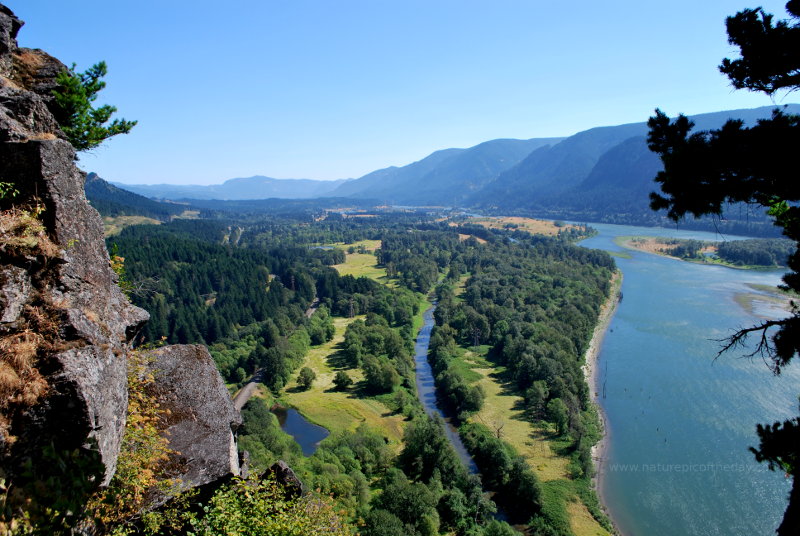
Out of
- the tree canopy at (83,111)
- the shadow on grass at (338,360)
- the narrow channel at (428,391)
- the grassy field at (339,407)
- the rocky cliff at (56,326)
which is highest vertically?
the tree canopy at (83,111)

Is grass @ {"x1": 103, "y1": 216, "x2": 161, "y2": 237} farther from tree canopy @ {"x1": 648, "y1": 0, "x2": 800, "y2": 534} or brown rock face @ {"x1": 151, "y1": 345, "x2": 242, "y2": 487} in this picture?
tree canopy @ {"x1": 648, "y1": 0, "x2": 800, "y2": 534}

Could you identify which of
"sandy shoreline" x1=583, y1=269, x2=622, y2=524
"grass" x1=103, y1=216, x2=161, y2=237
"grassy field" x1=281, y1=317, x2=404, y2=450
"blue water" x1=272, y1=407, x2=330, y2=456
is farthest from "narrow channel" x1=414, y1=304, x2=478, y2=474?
"grass" x1=103, y1=216, x2=161, y2=237

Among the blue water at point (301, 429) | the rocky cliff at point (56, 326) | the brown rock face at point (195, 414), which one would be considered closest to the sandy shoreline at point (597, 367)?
the blue water at point (301, 429)

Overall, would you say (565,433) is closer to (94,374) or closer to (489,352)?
(489,352)

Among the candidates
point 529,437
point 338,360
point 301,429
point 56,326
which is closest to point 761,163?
point 56,326

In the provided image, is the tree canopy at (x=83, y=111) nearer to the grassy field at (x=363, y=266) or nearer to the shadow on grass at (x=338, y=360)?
the shadow on grass at (x=338, y=360)

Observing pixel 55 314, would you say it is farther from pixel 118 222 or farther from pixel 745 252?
pixel 118 222

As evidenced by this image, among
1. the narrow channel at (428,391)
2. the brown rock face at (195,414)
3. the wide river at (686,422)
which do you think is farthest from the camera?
the narrow channel at (428,391)
